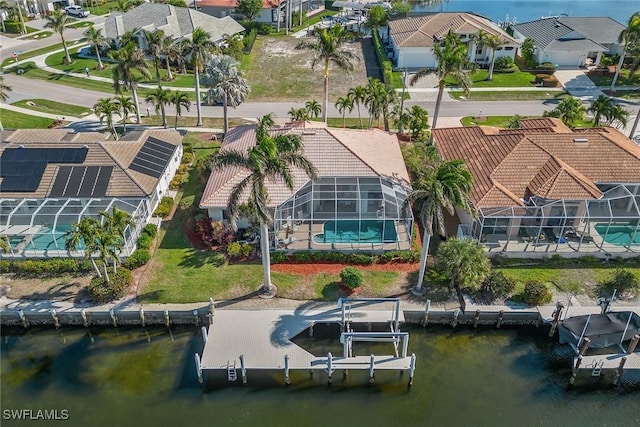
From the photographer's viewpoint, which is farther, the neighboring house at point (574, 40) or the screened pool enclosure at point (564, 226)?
the neighboring house at point (574, 40)

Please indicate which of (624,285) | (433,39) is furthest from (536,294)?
(433,39)

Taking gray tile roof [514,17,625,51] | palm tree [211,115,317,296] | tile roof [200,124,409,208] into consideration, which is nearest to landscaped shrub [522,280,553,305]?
tile roof [200,124,409,208]

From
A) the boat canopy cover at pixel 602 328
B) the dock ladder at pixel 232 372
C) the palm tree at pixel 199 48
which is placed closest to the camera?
the dock ladder at pixel 232 372

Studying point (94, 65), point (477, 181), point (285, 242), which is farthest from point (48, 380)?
point (94, 65)

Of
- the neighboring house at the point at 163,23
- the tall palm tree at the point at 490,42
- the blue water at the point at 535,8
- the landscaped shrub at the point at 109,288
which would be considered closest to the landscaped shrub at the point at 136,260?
the landscaped shrub at the point at 109,288

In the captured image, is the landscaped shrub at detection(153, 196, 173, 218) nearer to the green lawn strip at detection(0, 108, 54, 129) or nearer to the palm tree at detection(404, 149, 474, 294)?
the palm tree at detection(404, 149, 474, 294)

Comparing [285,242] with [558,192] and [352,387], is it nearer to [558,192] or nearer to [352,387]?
[352,387]

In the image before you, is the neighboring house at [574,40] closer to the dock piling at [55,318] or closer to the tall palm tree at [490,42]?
the tall palm tree at [490,42]

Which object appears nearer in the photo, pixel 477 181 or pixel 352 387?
pixel 352 387
